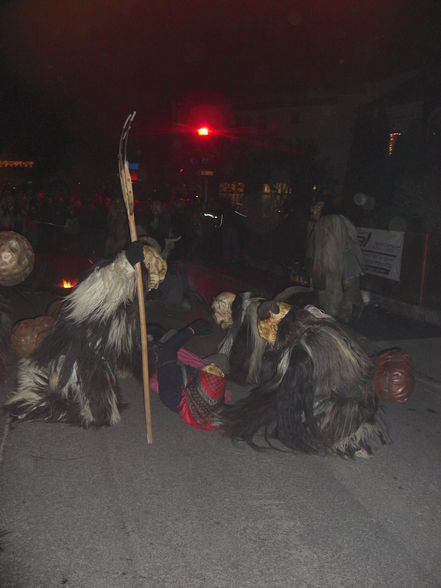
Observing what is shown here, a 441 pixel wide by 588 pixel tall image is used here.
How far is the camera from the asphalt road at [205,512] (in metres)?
3.03

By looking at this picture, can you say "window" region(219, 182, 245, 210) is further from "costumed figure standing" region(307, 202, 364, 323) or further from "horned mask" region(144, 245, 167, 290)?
"horned mask" region(144, 245, 167, 290)

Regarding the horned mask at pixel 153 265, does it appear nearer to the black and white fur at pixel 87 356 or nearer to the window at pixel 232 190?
the black and white fur at pixel 87 356

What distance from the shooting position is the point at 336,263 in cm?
784

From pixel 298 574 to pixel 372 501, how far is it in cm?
102

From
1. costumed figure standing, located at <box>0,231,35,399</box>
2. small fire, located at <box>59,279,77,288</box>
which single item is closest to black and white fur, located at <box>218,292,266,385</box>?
costumed figure standing, located at <box>0,231,35,399</box>

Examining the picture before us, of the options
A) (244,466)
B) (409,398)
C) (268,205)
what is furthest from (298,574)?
(268,205)

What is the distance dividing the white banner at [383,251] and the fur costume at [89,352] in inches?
298

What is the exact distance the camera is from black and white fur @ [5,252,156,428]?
434cm

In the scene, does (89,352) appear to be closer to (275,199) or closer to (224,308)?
(224,308)

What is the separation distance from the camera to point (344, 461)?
4.37 metres

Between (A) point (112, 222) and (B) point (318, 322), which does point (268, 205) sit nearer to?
(A) point (112, 222)

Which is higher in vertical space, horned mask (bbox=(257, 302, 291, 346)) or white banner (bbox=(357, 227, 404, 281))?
horned mask (bbox=(257, 302, 291, 346))

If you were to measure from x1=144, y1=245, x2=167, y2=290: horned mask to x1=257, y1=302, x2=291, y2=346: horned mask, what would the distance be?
0.87 meters

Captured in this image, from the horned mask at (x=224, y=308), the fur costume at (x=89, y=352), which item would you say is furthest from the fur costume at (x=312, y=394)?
the fur costume at (x=89, y=352)
